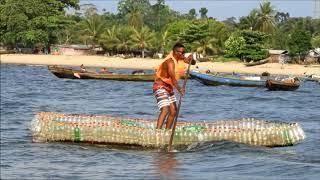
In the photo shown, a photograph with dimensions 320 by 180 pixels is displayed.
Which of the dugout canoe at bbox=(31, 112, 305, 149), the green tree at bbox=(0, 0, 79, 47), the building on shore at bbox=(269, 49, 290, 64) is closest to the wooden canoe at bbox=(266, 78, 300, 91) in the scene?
the dugout canoe at bbox=(31, 112, 305, 149)

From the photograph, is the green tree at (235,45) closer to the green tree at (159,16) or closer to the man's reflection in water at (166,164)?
the green tree at (159,16)

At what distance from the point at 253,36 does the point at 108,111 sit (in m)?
42.0

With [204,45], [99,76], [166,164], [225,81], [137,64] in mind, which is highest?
[204,45]

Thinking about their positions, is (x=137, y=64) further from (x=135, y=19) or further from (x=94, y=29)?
(x=135, y=19)

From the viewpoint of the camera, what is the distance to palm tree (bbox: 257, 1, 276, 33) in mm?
74125

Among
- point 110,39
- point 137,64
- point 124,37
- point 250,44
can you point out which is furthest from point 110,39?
point 250,44

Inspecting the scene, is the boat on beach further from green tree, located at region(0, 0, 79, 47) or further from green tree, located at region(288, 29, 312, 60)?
green tree, located at region(0, 0, 79, 47)

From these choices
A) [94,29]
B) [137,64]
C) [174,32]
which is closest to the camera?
[137,64]

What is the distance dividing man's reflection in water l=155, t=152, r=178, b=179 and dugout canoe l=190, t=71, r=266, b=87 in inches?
1038

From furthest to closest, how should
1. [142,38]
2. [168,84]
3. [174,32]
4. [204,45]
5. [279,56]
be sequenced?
[174,32] < [142,38] < [204,45] < [279,56] < [168,84]

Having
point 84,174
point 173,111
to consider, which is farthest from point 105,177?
point 173,111

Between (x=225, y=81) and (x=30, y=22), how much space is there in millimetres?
47984

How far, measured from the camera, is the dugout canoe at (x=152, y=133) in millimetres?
12914

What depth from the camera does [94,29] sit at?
79875 mm
